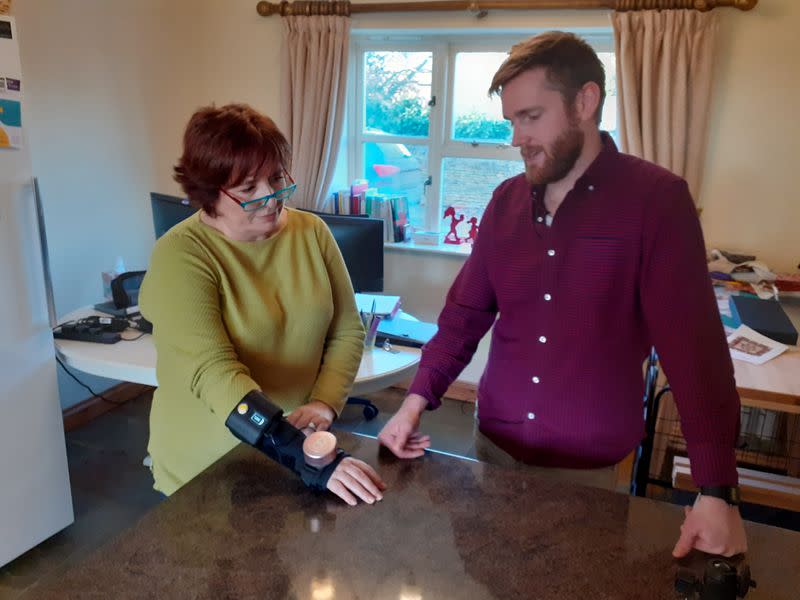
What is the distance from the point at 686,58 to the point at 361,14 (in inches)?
61.9

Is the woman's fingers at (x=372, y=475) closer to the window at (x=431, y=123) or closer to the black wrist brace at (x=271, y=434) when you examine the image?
the black wrist brace at (x=271, y=434)

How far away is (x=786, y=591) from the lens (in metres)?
0.84

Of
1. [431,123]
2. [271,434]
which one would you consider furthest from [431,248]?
[271,434]

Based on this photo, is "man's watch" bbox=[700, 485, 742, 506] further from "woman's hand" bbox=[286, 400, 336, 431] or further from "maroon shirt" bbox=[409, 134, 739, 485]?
"woman's hand" bbox=[286, 400, 336, 431]

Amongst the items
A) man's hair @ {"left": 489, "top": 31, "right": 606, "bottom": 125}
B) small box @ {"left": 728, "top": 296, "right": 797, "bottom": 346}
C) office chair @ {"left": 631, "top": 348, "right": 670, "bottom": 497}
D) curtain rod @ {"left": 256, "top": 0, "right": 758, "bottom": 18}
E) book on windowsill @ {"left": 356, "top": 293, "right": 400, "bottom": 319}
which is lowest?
office chair @ {"left": 631, "top": 348, "right": 670, "bottom": 497}

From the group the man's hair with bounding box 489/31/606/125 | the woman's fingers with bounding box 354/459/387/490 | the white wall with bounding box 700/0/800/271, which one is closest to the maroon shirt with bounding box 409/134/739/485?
the man's hair with bounding box 489/31/606/125

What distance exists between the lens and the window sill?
11.5 feet

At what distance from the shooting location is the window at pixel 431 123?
11.3ft

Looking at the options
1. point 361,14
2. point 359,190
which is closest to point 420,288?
point 359,190

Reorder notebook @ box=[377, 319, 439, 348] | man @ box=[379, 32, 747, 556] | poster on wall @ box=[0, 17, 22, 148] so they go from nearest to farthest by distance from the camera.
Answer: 1. man @ box=[379, 32, 747, 556]
2. poster on wall @ box=[0, 17, 22, 148]
3. notebook @ box=[377, 319, 439, 348]

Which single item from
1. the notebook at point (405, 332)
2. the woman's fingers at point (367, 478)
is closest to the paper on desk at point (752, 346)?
the notebook at point (405, 332)

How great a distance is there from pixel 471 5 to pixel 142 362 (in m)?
2.18

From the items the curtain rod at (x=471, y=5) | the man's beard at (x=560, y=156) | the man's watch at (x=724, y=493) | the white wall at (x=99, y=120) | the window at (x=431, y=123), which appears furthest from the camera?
the window at (x=431, y=123)

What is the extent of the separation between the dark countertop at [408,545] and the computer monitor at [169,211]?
1.68 metres
